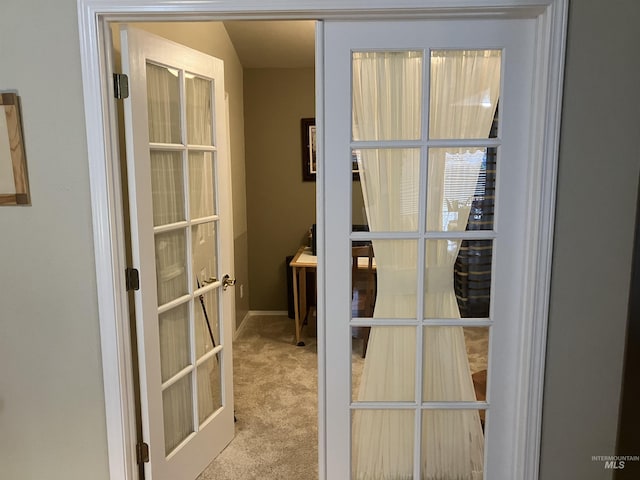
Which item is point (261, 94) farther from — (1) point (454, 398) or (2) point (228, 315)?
(1) point (454, 398)

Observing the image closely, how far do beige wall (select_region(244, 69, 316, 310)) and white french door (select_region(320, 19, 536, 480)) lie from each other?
2917mm

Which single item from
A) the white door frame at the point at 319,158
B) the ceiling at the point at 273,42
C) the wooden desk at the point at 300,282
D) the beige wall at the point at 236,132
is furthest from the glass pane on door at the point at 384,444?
the ceiling at the point at 273,42

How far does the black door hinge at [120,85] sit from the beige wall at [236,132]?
4.50 ft

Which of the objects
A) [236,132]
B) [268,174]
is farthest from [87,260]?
[268,174]

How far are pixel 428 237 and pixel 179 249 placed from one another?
113 centimetres

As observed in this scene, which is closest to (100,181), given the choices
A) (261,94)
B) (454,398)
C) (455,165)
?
(455,165)

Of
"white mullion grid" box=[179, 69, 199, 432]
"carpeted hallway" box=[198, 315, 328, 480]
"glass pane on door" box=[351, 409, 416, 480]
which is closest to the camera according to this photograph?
"glass pane on door" box=[351, 409, 416, 480]

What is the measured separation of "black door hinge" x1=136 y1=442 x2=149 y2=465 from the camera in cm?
211

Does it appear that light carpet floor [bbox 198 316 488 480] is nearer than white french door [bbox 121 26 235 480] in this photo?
No

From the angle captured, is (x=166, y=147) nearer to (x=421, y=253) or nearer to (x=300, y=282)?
(x=421, y=253)

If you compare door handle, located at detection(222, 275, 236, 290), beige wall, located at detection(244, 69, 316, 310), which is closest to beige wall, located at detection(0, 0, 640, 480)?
door handle, located at detection(222, 275, 236, 290)

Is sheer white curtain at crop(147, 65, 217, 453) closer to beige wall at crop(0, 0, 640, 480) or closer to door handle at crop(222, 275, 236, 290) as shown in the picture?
door handle at crop(222, 275, 236, 290)

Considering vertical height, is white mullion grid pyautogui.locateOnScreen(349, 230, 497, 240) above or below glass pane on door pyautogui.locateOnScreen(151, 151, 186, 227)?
below

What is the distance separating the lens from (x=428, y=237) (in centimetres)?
188
